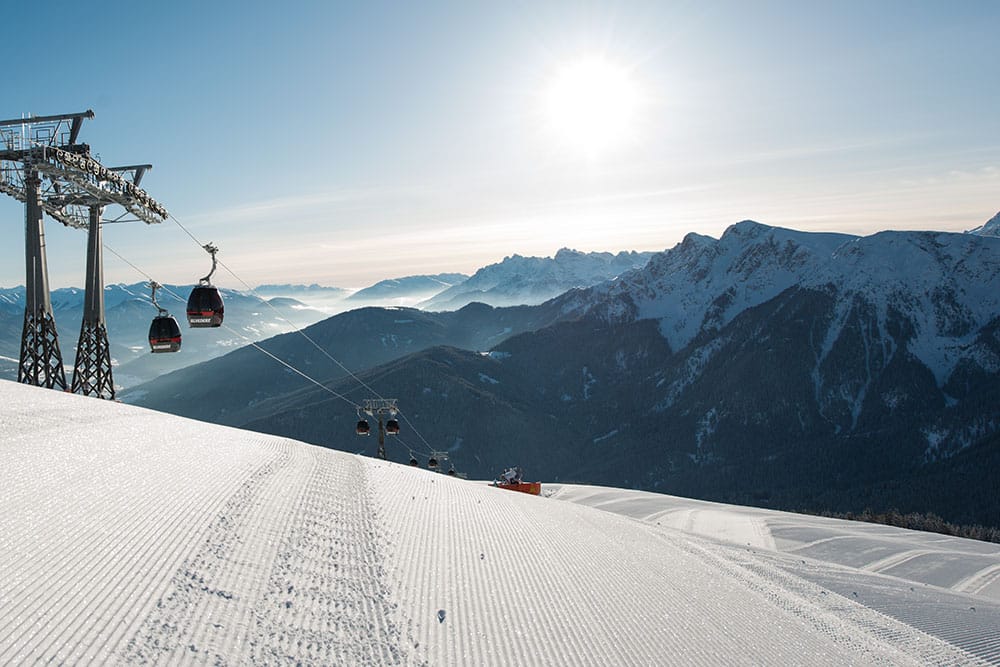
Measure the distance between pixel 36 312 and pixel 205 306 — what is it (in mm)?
6656

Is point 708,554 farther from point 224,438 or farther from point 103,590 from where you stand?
point 103,590

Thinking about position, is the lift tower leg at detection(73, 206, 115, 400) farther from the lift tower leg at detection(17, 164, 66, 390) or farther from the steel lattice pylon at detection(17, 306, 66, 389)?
the steel lattice pylon at detection(17, 306, 66, 389)

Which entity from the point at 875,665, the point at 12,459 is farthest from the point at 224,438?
the point at 875,665

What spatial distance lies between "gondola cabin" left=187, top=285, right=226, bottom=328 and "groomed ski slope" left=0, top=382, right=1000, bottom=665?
7498 millimetres

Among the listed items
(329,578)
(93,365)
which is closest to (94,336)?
(93,365)

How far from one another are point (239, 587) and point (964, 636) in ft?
43.5

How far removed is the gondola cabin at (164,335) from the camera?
21.6 metres

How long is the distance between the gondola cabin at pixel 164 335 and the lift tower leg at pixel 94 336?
4.69 metres

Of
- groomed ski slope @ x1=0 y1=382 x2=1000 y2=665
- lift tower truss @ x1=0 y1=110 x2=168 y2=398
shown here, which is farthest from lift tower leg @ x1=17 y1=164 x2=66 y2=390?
groomed ski slope @ x1=0 y1=382 x2=1000 y2=665

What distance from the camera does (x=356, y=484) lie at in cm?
1155

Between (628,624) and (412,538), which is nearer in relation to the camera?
(628,624)

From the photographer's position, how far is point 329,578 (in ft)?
23.2

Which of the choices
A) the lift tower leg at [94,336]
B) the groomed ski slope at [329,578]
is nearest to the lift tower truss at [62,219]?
the lift tower leg at [94,336]

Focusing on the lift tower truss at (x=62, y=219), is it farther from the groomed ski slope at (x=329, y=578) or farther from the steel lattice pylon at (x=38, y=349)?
the groomed ski slope at (x=329, y=578)
